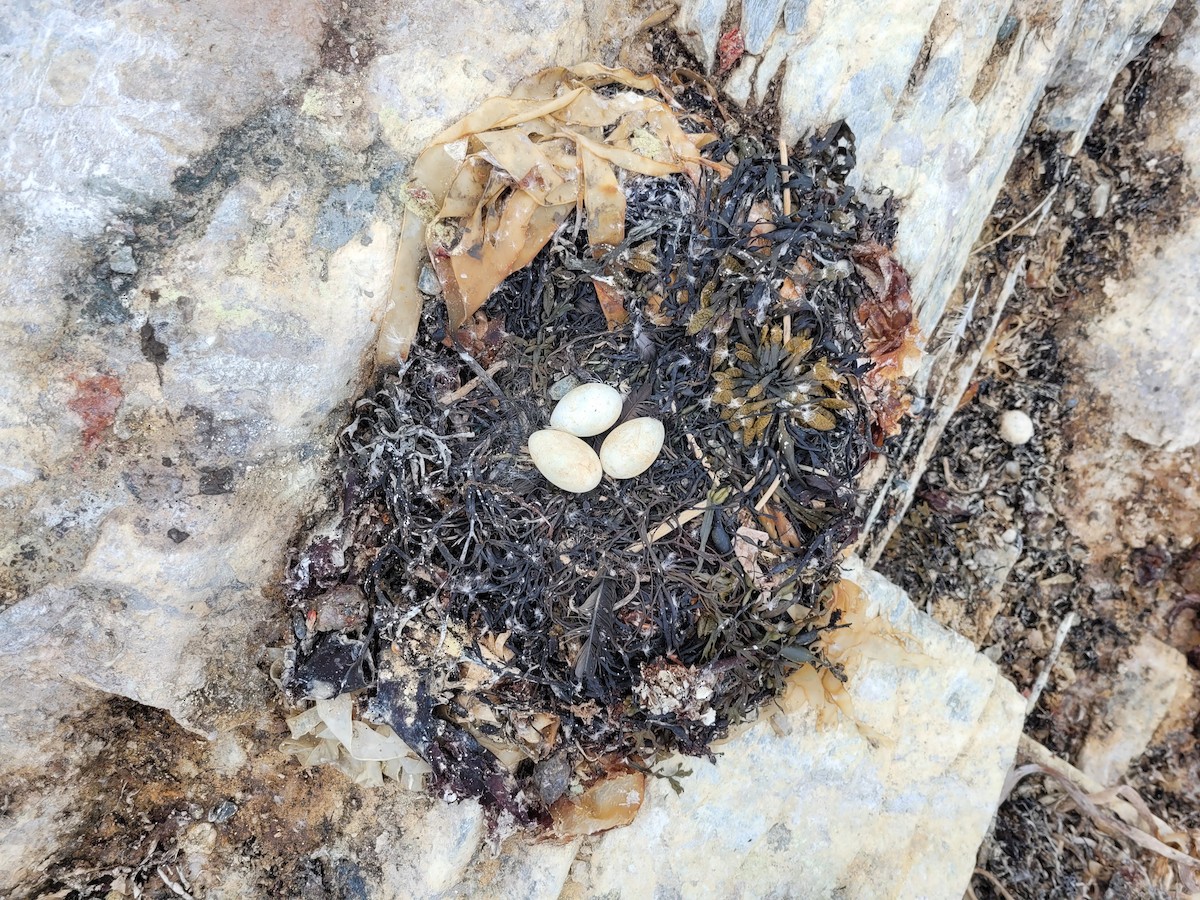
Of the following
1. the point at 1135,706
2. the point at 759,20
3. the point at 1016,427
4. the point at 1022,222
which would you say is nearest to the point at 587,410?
the point at 759,20

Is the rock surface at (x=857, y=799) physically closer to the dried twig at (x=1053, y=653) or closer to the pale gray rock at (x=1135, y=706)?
the dried twig at (x=1053, y=653)

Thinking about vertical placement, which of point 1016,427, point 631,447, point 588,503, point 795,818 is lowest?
point 795,818

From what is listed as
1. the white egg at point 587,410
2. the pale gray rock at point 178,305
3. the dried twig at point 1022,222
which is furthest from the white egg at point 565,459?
the dried twig at point 1022,222

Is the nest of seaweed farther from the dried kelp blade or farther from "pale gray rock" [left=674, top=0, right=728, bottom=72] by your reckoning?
"pale gray rock" [left=674, top=0, right=728, bottom=72]

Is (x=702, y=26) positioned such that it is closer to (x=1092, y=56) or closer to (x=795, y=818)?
(x=1092, y=56)

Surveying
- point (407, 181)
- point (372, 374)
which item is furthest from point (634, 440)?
point (407, 181)

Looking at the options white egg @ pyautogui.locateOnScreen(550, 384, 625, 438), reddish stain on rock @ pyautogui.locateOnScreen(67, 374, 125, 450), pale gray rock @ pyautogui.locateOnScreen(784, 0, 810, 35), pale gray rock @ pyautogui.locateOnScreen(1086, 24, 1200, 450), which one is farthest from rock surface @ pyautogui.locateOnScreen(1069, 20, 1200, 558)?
reddish stain on rock @ pyautogui.locateOnScreen(67, 374, 125, 450)
